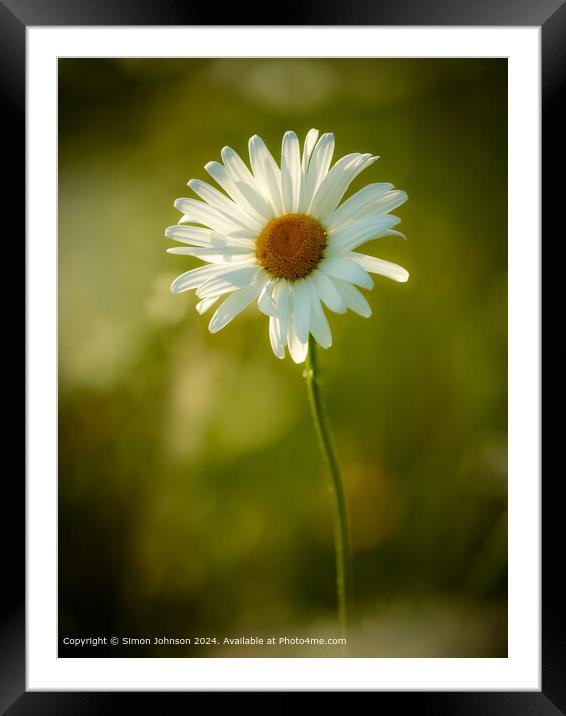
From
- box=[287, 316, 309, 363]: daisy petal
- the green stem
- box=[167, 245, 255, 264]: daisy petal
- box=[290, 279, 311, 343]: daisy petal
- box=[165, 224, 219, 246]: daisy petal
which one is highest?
box=[165, 224, 219, 246]: daisy petal

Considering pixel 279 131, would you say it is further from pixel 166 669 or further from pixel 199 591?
pixel 166 669

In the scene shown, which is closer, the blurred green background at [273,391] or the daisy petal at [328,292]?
the daisy petal at [328,292]

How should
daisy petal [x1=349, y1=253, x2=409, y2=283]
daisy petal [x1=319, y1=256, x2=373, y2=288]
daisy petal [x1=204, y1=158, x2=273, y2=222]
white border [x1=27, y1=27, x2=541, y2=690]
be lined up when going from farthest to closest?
white border [x1=27, y1=27, x2=541, y2=690]
daisy petal [x1=204, y1=158, x2=273, y2=222]
daisy petal [x1=349, y1=253, x2=409, y2=283]
daisy petal [x1=319, y1=256, x2=373, y2=288]

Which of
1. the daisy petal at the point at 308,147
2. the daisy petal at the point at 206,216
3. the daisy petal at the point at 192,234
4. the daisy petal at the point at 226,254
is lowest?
the daisy petal at the point at 226,254

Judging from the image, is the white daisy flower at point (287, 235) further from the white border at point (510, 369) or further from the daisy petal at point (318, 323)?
the white border at point (510, 369)

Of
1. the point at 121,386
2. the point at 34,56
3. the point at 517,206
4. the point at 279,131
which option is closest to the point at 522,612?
the point at 517,206

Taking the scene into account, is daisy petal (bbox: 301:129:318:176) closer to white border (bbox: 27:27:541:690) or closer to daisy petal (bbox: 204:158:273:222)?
daisy petal (bbox: 204:158:273:222)

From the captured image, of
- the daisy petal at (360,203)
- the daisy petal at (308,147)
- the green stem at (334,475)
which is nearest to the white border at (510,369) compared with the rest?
the green stem at (334,475)

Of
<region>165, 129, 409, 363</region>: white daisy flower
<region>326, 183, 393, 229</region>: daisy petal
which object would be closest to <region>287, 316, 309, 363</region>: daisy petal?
<region>165, 129, 409, 363</region>: white daisy flower
